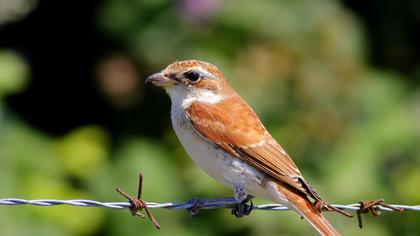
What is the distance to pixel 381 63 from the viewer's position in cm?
1021

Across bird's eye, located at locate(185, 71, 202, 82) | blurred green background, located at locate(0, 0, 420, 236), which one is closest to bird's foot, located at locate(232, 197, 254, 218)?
bird's eye, located at locate(185, 71, 202, 82)

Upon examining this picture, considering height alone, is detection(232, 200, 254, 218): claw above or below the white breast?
below

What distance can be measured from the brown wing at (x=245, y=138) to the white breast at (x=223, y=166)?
0.11 feet

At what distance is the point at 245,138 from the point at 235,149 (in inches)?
4.2

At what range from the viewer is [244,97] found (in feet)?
28.4

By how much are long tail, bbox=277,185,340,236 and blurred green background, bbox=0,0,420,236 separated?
5.94 feet

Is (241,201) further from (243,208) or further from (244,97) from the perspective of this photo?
(244,97)

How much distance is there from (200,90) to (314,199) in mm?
932

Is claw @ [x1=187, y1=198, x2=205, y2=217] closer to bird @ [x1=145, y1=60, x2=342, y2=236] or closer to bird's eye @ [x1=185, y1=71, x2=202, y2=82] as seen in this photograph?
bird @ [x1=145, y1=60, x2=342, y2=236]

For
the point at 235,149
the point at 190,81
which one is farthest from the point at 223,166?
the point at 190,81

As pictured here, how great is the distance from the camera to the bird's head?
652cm

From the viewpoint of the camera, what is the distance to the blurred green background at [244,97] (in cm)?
831

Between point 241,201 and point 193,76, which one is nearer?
point 241,201

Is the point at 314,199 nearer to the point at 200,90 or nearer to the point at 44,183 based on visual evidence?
the point at 200,90
